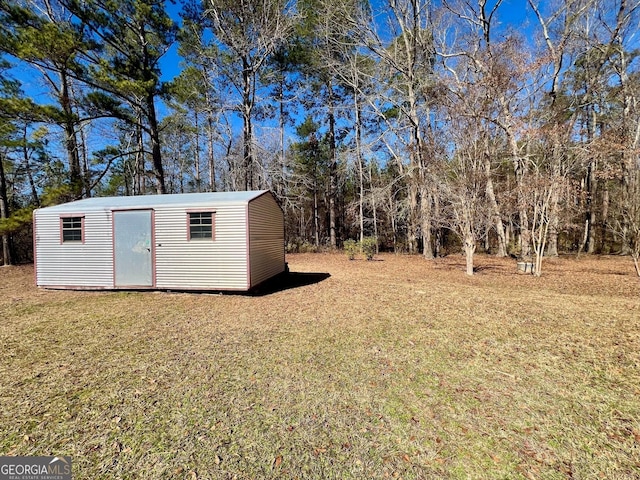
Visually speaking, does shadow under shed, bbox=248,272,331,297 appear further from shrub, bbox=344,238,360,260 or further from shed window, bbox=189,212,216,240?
shrub, bbox=344,238,360,260

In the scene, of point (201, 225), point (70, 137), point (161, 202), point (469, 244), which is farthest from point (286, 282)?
point (70, 137)

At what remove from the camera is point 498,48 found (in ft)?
31.4

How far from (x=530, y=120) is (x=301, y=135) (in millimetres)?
11861

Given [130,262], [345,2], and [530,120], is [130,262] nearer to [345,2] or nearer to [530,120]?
[530,120]

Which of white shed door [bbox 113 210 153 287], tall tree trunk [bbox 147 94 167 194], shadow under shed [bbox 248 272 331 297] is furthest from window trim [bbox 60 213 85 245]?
tall tree trunk [bbox 147 94 167 194]

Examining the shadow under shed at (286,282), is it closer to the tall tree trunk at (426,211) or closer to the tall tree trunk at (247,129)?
the tall tree trunk at (426,211)

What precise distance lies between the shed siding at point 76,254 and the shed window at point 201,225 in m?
2.29

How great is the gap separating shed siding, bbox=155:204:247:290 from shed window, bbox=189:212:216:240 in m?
0.10

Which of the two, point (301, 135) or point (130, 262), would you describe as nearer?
point (130, 262)

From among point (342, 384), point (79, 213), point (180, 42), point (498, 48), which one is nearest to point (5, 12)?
point (180, 42)

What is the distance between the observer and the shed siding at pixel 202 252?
22.4 ft

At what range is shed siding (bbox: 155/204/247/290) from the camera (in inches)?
269

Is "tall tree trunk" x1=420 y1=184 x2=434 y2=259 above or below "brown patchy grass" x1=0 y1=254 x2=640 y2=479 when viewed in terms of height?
above

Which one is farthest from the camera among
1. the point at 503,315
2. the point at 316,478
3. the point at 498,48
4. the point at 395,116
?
the point at 395,116
